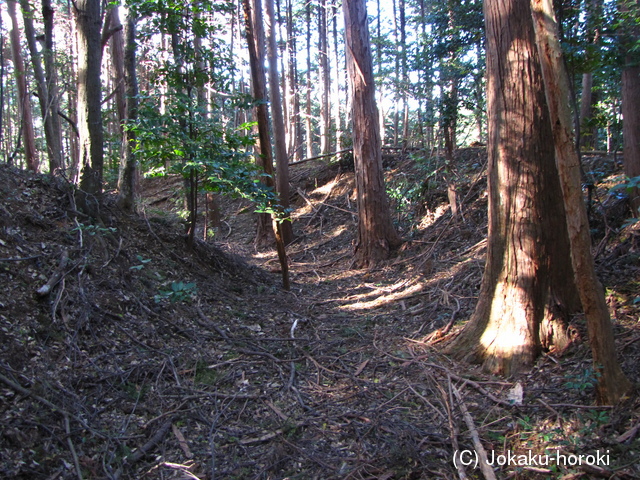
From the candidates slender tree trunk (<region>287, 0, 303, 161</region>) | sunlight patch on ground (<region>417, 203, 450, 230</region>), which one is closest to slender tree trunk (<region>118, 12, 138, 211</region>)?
sunlight patch on ground (<region>417, 203, 450, 230</region>)

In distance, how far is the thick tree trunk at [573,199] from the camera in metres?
2.84

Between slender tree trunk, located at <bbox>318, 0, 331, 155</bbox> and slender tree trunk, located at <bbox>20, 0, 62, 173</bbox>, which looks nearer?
slender tree trunk, located at <bbox>20, 0, 62, 173</bbox>

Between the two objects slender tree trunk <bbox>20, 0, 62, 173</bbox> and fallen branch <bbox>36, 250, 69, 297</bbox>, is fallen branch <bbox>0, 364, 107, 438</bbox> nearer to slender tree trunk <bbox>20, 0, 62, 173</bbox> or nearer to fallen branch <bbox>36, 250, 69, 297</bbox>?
fallen branch <bbox>36, 250, 69, 297</bbox>

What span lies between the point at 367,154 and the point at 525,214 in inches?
223

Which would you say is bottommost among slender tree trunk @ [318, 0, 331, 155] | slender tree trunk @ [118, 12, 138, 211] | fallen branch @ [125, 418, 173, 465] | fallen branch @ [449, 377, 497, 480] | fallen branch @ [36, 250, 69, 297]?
fallen branch @ [449, 377, 497, 480]

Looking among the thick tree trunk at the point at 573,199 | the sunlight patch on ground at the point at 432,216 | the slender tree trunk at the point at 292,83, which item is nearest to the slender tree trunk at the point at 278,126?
the sunlight patch on ground at the point at 432,216

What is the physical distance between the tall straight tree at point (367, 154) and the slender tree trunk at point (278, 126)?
9.06ft

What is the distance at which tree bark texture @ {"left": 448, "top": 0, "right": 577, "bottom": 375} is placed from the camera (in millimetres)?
3947

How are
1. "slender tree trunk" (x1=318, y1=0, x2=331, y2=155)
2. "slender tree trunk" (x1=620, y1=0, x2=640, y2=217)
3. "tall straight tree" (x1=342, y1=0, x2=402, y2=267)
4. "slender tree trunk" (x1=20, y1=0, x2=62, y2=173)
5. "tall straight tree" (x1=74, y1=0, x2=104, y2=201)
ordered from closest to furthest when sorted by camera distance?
"tall straight tree" (x1=74, y1=0, x2=104, y2=201), "slender tree trunk" (x1=620, y1=0, x2=640, y2=217), "slender tree trunk" (x1=20, y1=0, x2=62, y2=173), "tall straight tree" (x1=342, y1=0, x2=402, y2=267), "slender tree trunk" (x1=318, y1=0, x2=331, y2=155)

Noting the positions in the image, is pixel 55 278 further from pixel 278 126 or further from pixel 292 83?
pixel 292 83

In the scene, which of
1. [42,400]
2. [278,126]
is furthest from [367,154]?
[42,400]

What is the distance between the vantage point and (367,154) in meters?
9.32

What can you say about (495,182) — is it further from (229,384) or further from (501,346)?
(229,384)

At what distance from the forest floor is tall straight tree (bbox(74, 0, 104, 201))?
334mm
